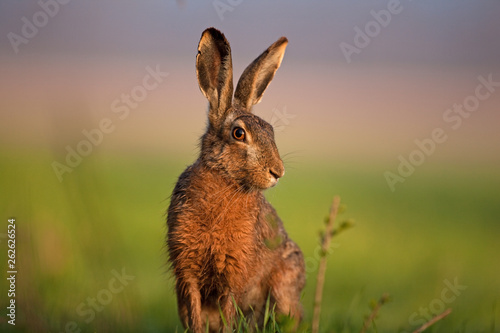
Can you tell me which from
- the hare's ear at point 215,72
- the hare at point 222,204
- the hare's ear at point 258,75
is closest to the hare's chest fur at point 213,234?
the hare at point 222,204

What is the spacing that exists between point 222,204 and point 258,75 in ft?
4.67

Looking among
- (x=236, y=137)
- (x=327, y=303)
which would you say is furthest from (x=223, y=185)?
(x=327, y=303)

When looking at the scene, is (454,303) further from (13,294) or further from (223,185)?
(13,294)

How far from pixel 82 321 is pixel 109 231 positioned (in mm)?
1964

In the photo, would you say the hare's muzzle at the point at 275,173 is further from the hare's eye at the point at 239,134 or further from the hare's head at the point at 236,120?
the hare's eye at the point at 239,134

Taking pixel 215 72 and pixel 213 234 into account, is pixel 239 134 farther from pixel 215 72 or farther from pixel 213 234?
pixel 213 234

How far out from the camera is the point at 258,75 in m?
6.19

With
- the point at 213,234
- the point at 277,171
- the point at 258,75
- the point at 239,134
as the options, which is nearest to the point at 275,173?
the point at 277,171

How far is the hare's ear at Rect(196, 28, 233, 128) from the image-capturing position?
5730mm

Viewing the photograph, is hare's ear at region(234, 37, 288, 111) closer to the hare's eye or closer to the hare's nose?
the hare's eye

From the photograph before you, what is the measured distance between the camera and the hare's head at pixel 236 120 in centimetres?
549

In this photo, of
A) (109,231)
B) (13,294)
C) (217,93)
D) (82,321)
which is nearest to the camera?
(109,231)

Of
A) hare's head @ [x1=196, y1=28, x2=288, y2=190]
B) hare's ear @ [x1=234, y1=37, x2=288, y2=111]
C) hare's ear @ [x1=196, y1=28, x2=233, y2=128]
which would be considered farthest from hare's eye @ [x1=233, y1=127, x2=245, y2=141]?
hare's ear @ [x1=234, y1=37, x2=288, y2=111]

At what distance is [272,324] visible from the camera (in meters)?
4.94
